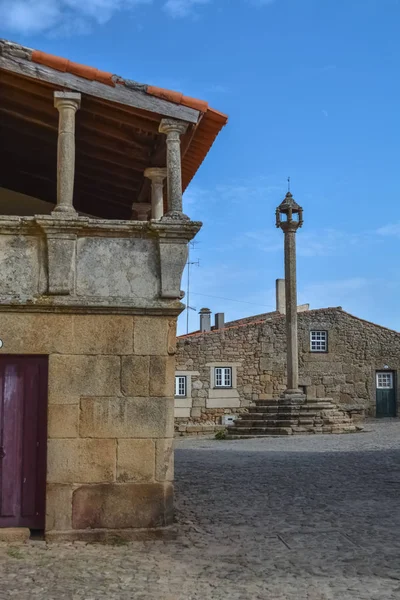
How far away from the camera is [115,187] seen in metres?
10.1

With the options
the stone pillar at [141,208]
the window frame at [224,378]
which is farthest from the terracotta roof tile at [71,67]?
the window frame at [224,378]

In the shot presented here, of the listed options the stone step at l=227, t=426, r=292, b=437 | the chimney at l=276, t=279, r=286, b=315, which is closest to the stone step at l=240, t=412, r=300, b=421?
the stone step at l=227, t=426, r=292, b=437

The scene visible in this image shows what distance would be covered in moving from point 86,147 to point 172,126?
185 cm

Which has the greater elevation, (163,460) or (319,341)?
(319,341)

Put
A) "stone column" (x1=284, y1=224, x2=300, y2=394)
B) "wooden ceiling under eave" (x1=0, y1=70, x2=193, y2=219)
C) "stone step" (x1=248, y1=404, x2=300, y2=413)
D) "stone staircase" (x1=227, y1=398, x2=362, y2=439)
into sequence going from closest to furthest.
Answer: "wooden ceiling under eave" (x1=0, y1=70, x2=193, y2=219), "stone staircase" (x1=227, y1=398, x2=362, y2=439), "stone step" (x1=248, y1=404, x2=300, y2=413), "stone column" (x1=284, y1=224, x2=300, y2=394)

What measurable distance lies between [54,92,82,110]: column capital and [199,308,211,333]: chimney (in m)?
23.6

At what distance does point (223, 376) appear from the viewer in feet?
83.3

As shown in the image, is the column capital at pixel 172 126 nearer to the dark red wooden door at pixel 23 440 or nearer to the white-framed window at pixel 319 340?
the dark red wooden door at pixel 23 440

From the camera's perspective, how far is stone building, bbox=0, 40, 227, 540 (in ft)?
20.8

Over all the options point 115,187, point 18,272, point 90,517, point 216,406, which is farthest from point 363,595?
point 216,406

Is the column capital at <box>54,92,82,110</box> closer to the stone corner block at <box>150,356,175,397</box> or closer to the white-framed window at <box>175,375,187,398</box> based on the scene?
the stone corner block at <box>150,356,175,397</box>

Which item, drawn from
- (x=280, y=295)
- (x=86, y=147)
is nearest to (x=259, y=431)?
(x=280, y=295)

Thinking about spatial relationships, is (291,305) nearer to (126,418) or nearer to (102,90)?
(102,90)

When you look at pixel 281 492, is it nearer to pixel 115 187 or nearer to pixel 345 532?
pixel 345 532
